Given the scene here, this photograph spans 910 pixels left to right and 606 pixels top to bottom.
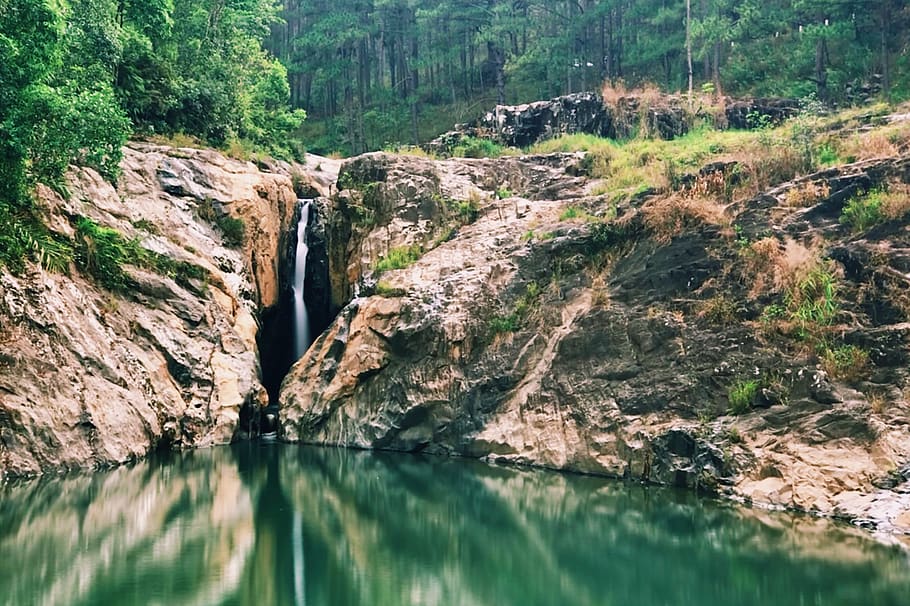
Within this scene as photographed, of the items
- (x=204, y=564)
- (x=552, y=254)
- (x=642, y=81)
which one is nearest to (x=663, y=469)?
(x=552, y=254)

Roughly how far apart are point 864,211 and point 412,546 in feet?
39.1

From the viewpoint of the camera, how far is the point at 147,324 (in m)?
19.7

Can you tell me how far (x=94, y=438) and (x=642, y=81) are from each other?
34.2 meters

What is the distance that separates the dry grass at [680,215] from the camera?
18766mm

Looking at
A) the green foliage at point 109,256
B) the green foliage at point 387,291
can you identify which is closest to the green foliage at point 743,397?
the green foliage at point 387,291

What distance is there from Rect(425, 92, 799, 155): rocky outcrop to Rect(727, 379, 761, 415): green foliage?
48.5 ft

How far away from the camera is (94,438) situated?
16.5 metres

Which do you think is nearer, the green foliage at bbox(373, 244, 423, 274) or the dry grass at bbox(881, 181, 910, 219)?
the dry grass at bbox(881, 181, 910, 219)

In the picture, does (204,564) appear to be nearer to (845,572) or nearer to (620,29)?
(845,572)

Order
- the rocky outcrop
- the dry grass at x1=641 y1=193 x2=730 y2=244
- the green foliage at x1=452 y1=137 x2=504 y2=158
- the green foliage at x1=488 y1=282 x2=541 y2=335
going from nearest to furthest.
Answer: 1. the dry grass at x1=641 y1=193 x2=730 y2=244
2. the green foliage at x1=488 y1=282 x2=541 y2=335
3. the rocky outcrop
4. the green foliage at x1=452 y1=137 x2=504 y2=158

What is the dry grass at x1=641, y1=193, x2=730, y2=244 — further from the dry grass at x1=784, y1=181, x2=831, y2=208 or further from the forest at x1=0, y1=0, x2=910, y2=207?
the forest at x1=0, y1=0, x2=910, y2=207

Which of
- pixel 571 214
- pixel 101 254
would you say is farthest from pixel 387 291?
pixel 101 254

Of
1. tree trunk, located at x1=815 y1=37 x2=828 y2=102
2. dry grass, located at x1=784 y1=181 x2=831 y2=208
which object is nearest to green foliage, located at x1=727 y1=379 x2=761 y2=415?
dry grass, located at x1=784 y1=181 x2=831 y2=208

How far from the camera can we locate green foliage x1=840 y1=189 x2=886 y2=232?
16.7 meters
